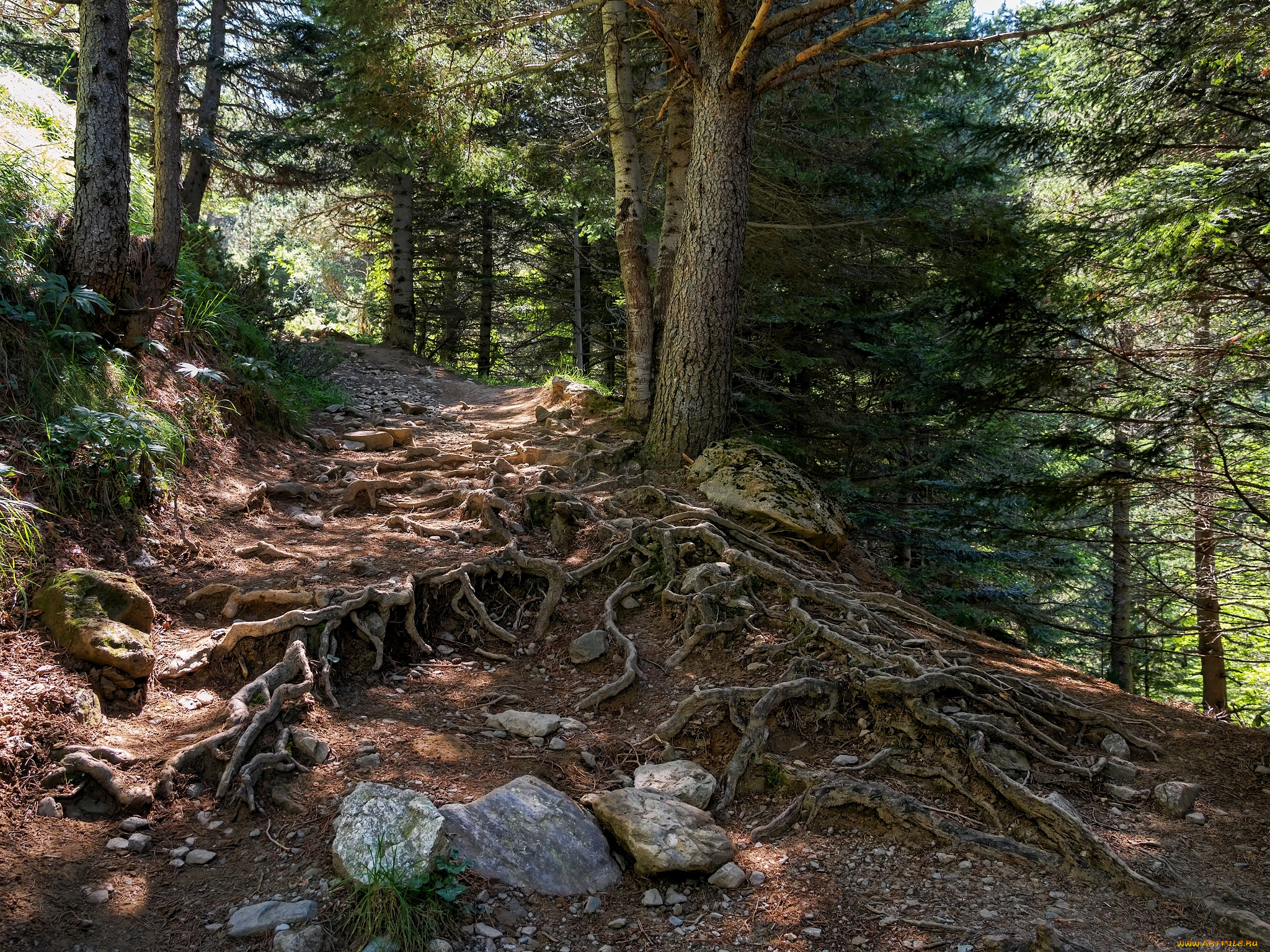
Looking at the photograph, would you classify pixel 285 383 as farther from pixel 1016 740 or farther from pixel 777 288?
pixel 1016 740

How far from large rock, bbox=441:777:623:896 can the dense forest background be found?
3422mm

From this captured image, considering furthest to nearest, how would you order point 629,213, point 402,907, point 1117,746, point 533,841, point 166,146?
point 629,213, point 166,146, point 1117,746, point 533,841, point 402,907

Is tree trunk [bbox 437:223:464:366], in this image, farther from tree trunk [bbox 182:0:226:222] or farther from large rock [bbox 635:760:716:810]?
large rock [bbox 635:760:716:810]

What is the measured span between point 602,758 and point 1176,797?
132 inches

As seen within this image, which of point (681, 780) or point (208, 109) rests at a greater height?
point (208, 109)

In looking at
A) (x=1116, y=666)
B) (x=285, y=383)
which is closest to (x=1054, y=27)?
(x=285, y=383)

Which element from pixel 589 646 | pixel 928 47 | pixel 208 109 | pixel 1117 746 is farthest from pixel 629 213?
pixel 208 109

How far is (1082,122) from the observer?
8.31m

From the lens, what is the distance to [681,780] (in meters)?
4.21

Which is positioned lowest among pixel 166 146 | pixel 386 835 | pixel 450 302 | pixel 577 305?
pixel 386 835

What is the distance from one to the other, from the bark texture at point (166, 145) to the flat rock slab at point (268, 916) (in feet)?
19.4

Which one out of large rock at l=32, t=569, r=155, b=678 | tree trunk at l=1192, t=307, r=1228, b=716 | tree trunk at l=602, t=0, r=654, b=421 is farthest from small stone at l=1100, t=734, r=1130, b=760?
tree trunk at l=602, t=0, r=654, b=421

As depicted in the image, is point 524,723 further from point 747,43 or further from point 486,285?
point 486,285

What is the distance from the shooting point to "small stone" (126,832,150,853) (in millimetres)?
3271
